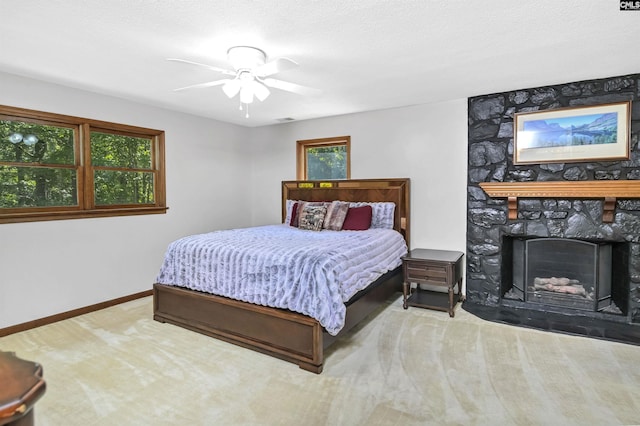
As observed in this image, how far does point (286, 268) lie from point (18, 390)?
2.01 m

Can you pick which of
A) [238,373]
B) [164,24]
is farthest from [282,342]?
[164,24]

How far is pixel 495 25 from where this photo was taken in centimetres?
226

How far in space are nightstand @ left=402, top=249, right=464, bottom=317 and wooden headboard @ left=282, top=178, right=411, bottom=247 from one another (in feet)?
1.81

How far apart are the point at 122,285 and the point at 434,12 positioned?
13.6ft

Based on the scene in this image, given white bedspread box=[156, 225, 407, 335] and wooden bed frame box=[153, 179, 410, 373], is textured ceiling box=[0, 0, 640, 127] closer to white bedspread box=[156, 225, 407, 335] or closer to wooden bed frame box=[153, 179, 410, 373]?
white bedspread box=[156, 225, 407, 335]

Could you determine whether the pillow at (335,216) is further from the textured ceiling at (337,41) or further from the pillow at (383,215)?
the textured ceiling at (337,41)

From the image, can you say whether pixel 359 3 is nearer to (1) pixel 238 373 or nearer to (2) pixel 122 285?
(1) pixel 238 373

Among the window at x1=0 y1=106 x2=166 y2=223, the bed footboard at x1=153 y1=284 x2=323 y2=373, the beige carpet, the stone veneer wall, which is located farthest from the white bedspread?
the window at x1=0 y1=106 x2=166 y2=223

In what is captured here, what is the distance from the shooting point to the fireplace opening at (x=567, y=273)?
3.52 metres

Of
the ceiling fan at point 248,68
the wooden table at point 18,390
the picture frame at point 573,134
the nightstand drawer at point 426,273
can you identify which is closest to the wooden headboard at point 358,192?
the nightstand drawer at point 426,273

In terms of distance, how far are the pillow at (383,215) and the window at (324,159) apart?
731mm

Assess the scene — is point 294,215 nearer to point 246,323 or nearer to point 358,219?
point 358,219

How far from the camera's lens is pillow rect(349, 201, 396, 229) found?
4.38 meters

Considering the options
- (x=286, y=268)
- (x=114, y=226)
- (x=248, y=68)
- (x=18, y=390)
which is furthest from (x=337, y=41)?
(x=114, y=226)
